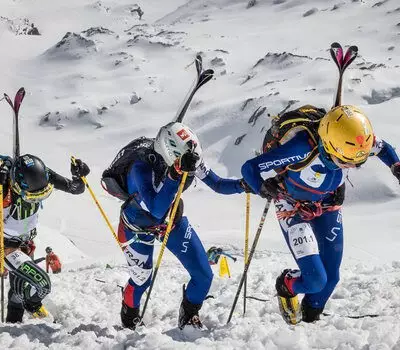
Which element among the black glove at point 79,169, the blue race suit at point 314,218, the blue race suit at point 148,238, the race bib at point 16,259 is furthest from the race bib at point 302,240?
the race bib at point 16,259

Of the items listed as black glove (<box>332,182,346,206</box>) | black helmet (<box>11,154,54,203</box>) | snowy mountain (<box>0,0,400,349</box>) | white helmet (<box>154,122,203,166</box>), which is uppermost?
white helmet (<box>154,122,203,166</box>)

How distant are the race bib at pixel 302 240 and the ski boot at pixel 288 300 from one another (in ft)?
1.28

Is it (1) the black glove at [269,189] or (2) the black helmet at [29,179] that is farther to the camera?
(2) the black helmet at [29,179]

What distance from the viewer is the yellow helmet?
653 centimetres

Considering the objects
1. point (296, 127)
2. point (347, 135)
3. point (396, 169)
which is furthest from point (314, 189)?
point (396, 169)

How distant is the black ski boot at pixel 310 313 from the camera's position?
7.58 meters

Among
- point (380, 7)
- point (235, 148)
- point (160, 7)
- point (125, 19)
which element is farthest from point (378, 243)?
Result: point (160, 7)

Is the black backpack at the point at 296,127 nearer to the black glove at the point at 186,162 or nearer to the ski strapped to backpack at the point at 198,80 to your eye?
the ski strapped to backpack at the point at 198,80

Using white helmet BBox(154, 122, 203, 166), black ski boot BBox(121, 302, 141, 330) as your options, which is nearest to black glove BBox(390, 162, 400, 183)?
white helmet BBox(154, 122, 203, 166)

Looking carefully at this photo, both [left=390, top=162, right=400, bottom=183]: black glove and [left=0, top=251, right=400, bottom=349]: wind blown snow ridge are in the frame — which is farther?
[left=390, top=162, right=400, bottom=183]: black glove

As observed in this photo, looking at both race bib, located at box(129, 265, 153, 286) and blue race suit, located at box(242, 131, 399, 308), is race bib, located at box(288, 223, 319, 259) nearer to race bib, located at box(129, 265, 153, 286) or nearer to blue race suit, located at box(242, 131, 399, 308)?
blue race suit, located at box(242, 131, 399, 308)

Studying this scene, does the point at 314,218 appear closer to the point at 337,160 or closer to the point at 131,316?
the point at 337,160

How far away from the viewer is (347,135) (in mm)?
6516

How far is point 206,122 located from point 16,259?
5337 centimetres
